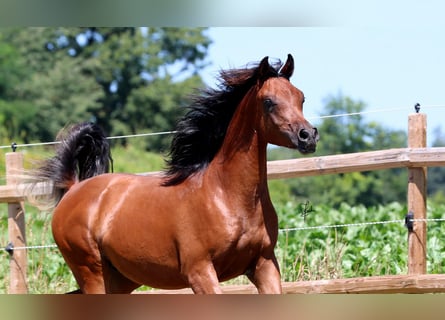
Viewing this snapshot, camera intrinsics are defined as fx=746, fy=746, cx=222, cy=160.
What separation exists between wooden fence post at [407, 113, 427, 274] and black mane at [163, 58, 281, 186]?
2.01m

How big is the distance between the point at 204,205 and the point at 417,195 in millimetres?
2354

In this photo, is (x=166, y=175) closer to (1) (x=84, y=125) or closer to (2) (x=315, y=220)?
(1) (x=84, y=125)

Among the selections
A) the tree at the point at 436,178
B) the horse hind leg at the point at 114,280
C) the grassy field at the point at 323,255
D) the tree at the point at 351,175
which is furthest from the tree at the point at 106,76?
the horse hind leg at the point at 114,280

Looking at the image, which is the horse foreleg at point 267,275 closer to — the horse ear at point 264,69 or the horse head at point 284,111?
the horse head at point 284,111

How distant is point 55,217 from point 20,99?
25.8 m

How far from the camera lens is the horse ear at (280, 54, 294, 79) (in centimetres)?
407

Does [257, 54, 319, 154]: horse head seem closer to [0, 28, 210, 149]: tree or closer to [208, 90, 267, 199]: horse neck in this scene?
[208, 90, 267, 199]: horse neck

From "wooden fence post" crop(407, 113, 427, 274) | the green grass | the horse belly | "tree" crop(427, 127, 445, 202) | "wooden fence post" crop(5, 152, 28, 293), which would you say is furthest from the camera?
"tree" crop(427, 127, 445, 202)

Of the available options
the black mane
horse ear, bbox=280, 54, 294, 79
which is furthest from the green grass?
horse ear, bbox=280, 54, 294, 79

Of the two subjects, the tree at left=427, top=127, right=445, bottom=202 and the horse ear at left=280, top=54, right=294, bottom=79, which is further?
the tree at left=427, top=127, right=445, bottom=202

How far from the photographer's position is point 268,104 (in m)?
3.91

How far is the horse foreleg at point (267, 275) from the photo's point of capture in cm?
392

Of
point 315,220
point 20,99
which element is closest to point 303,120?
point 315,220

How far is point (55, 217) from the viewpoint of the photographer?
5105 mm
